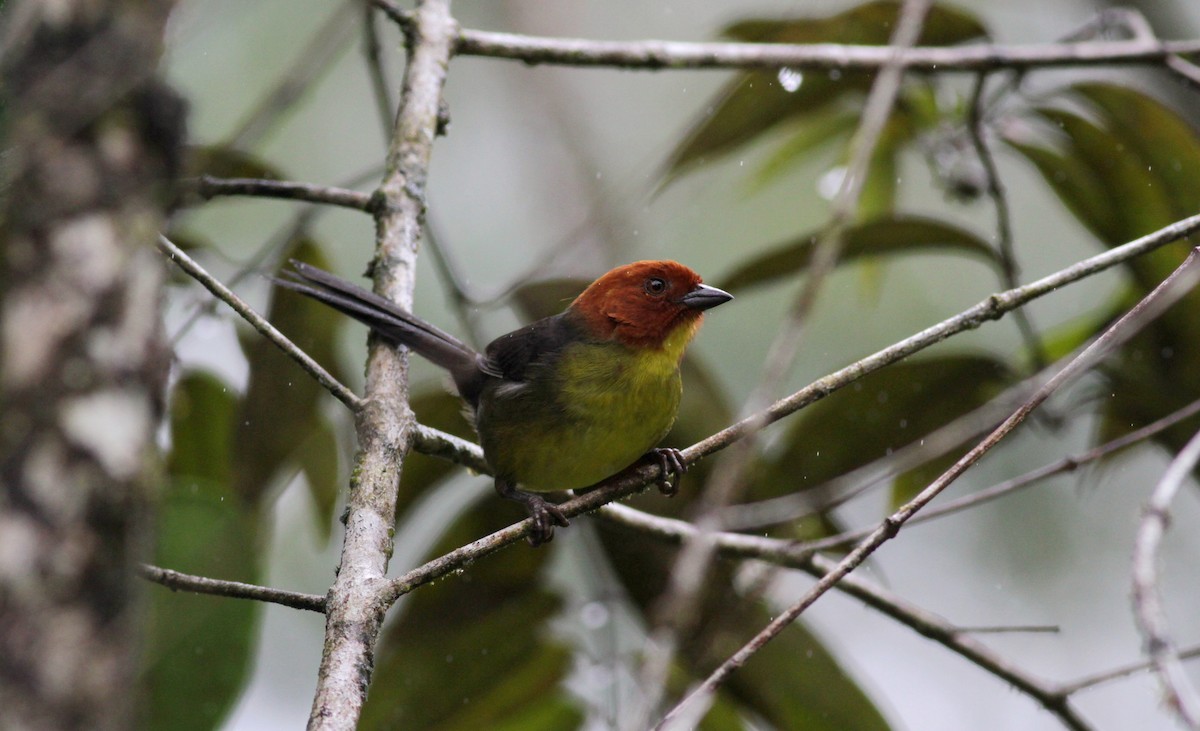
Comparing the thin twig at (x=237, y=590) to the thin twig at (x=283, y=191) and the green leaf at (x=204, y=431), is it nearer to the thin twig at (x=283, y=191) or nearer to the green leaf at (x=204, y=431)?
the thin twig at (x=283, y=191)

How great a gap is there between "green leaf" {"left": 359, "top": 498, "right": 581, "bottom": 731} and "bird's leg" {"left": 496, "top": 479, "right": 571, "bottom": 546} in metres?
0.26

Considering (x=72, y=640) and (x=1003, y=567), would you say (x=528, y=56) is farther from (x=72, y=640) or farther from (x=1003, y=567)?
(x=1003, y=567)

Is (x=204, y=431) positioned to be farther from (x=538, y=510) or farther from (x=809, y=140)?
(x=809, y=140)

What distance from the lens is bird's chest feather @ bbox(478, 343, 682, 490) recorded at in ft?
10.8

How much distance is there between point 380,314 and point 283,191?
0.52m

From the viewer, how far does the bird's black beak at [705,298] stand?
12.0ft

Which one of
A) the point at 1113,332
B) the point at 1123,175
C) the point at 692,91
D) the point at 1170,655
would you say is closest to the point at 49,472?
the point at 1170,655

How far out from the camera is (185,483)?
3.22 metres

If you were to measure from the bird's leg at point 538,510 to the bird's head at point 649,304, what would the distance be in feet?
1.98

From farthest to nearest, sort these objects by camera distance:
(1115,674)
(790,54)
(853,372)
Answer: (790,54) < (1115,674) < (853,372)

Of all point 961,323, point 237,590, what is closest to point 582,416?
point 961,323

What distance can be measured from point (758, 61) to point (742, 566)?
171 centimetres

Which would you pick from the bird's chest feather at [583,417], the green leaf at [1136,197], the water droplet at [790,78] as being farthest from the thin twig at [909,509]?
the water droplet at [790,78]

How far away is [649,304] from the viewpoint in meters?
3.69
